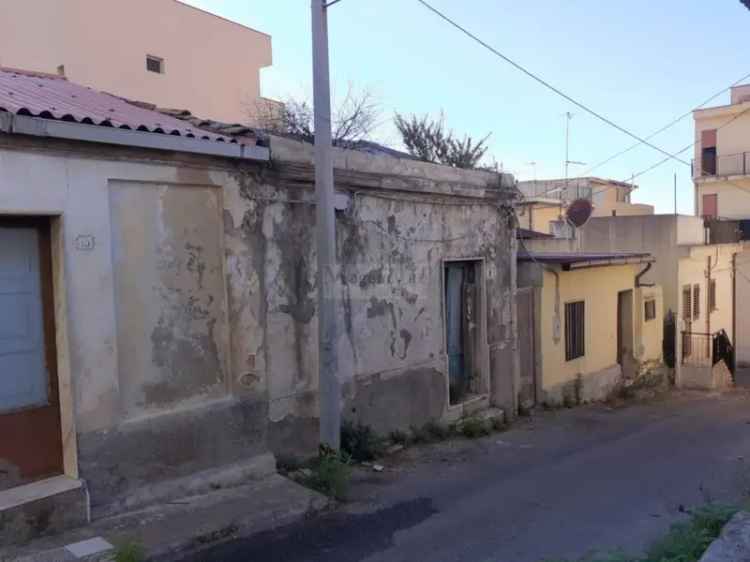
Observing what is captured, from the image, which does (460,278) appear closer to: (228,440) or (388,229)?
(388,229)

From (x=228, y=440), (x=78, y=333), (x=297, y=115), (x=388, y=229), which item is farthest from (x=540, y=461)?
(x=297, y=115)

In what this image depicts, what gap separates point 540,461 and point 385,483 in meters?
2.39

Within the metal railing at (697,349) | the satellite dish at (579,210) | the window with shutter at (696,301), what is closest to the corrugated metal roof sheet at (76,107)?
the satellite dish at (579,210)

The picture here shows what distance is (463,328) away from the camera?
33.6ft

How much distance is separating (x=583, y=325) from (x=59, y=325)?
1099cm

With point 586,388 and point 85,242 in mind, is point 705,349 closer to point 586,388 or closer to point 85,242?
point 586,388

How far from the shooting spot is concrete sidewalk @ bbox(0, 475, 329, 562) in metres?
4.71

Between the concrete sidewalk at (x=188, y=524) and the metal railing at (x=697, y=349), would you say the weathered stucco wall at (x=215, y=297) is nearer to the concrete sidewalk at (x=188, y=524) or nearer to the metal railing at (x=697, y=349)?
the concrete sidewalk at (x=188, y=524)

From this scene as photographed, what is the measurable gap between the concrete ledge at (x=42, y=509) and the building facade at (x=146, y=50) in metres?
14.0

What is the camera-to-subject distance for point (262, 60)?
23203 millimetres

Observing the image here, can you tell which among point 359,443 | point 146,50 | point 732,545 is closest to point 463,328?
point 359,443

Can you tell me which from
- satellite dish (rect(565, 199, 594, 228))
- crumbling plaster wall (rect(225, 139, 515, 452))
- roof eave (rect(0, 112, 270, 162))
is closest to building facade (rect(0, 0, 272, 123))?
satellite dish (rect(565, 199, 594, 228))

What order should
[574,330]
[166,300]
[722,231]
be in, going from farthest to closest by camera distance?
1. [722,231]
2. [574,330]
3. [166,300]

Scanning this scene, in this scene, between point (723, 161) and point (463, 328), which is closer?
point (463, 328)
